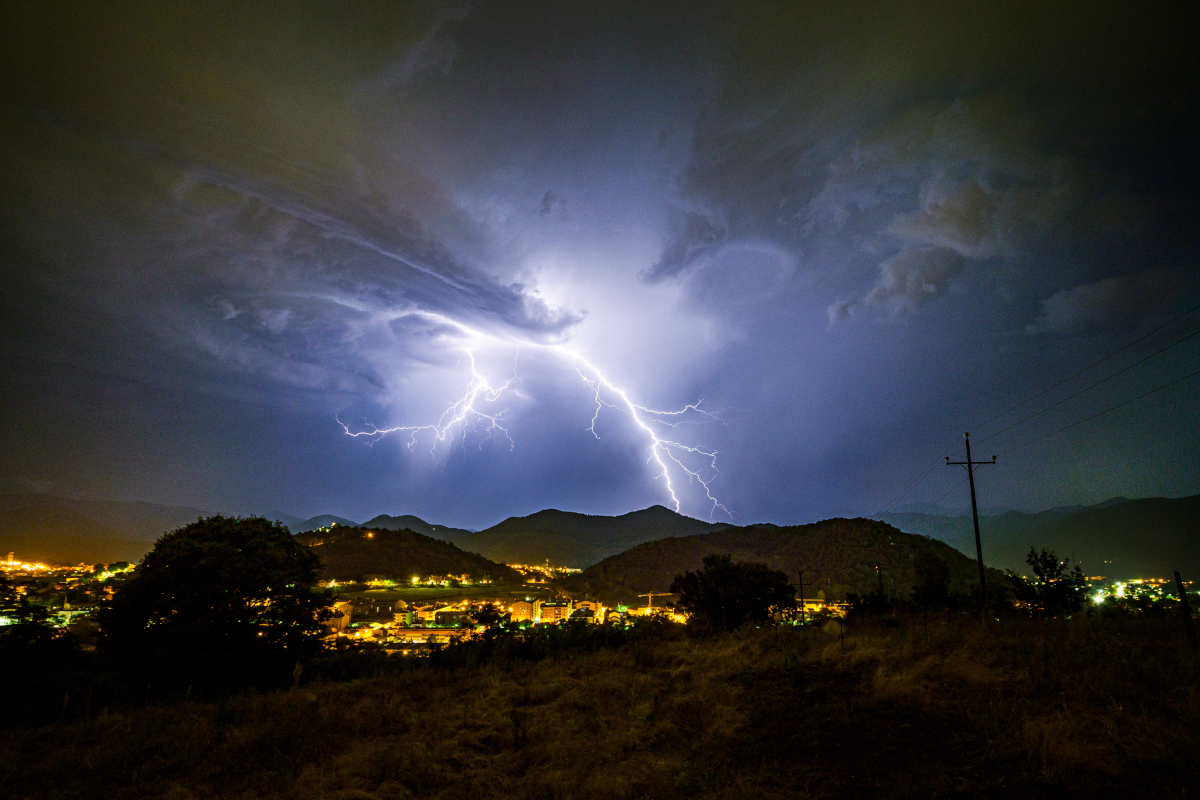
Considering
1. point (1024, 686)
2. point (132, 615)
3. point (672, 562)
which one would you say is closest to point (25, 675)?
point (132, 615)

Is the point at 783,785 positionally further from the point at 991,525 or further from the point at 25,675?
the point at 991,525

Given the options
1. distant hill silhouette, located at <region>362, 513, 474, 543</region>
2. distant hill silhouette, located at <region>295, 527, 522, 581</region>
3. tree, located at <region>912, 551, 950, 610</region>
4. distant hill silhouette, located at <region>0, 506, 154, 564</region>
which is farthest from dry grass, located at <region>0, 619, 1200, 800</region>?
distant hill silhouette, located at <region>362, 513, 474, 543</region>

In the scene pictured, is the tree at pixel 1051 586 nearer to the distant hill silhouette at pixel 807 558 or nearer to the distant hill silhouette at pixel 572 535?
the distant hill silhouette at pixel 807 558

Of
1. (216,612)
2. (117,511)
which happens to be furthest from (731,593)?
(117,511)

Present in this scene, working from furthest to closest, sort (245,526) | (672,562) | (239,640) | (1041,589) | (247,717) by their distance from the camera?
(672,562) → (1041,589) → (245,526) → (239,640) → (247,717)

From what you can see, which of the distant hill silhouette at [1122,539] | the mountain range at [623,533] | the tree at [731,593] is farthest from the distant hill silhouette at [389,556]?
the distant hill silhouette at [1122,539]
